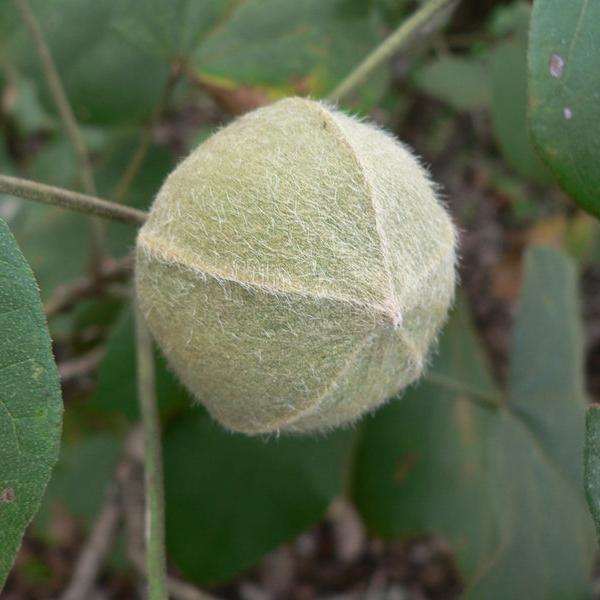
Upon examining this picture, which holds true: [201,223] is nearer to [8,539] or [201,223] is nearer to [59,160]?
[8,539]

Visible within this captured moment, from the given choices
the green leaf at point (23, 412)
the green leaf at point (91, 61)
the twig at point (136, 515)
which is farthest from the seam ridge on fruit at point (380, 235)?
the green leaf at point (91, 61)

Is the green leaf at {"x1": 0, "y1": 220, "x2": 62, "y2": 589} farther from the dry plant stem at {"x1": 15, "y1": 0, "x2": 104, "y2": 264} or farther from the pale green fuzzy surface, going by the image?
the dry plant stem at {"x1": 15, "y1": 0, "x2": 104, "y2": 264}

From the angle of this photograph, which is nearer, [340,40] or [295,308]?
[295,308]

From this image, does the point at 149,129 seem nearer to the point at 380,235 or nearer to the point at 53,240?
the point at 53,240

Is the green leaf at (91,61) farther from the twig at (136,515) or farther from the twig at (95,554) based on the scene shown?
the twig at (95,554)

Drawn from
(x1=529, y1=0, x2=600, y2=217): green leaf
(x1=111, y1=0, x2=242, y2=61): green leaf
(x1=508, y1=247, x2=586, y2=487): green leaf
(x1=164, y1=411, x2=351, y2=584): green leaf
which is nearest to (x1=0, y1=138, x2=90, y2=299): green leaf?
(x1=164, y1=411, x2=351, y2=584): green leaf

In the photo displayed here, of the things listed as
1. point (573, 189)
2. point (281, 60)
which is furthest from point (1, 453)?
point (281, 60)

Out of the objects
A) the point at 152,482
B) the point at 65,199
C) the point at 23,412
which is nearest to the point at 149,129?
the point at 65,199
